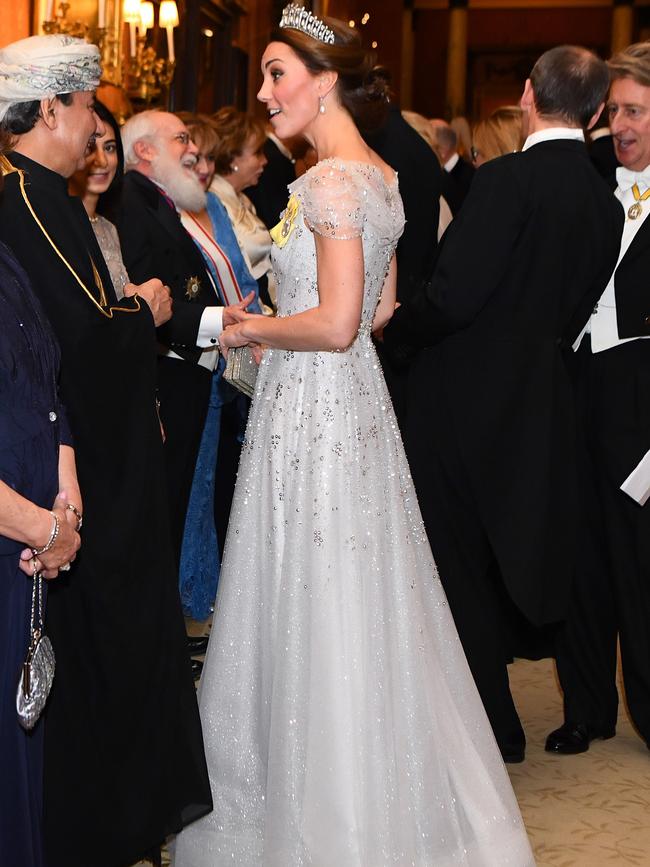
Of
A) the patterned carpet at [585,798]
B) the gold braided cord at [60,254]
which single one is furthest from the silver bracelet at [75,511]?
the patterned carpet at [585,798]

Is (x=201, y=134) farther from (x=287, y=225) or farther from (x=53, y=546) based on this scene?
(x=53, y=546)

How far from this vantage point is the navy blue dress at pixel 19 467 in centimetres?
205

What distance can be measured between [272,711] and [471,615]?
94 cm

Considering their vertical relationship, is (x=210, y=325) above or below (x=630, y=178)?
below

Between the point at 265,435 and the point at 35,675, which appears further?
the point at 265,435

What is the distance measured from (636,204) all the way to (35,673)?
2453 millimetres

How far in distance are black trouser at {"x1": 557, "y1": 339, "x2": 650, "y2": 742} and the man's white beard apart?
5.60ft

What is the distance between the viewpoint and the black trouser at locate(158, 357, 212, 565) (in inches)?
167

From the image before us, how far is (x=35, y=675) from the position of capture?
81.3 inches

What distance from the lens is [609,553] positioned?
3.76 m

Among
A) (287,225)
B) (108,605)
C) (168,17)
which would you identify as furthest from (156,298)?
(168,17)

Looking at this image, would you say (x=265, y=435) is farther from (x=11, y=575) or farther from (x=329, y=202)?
(x=11, y=575)

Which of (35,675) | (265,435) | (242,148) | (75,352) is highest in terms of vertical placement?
(242,148)

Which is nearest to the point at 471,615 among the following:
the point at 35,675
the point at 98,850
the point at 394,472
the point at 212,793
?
the point at 394,472
